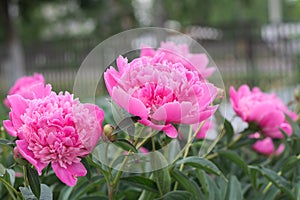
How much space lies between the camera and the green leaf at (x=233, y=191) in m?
0.70

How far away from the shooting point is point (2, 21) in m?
9.45

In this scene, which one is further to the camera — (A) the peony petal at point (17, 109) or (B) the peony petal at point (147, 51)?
(B) the peony petal at point (147, 51)

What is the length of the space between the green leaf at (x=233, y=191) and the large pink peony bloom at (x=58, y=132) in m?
0.23

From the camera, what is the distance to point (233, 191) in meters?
0.71

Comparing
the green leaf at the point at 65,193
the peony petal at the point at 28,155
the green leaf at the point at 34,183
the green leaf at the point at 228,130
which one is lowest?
the green leaf at the point at 65,193

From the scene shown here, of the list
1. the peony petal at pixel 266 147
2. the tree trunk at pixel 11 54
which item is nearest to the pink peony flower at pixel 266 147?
the peony petal at pixel 266 147

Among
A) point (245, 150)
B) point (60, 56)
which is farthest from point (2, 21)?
point (245, 150)

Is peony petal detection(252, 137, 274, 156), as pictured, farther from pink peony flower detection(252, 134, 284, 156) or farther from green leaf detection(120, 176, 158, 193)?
green leaf detection(120, 176, 158, 193)

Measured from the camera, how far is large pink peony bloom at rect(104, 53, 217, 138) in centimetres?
52

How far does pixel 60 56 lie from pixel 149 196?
8060 millimetres

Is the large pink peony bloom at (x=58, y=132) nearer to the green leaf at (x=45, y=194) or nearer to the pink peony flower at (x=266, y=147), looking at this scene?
the green leaf at (x=45, y=194)

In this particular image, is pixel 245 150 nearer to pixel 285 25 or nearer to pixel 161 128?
pixel 161 128

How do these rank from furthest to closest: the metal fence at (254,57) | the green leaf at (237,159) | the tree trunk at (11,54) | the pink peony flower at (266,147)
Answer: the tree trunk at (11,54) → the metal fence at (254,57) → the pink peony flower at (266,147) → the green leaf at (237,159)

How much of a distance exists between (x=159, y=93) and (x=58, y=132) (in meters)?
0.10
